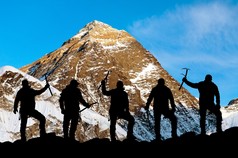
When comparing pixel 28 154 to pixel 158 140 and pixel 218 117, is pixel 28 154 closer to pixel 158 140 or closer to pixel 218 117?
pixel 158 140

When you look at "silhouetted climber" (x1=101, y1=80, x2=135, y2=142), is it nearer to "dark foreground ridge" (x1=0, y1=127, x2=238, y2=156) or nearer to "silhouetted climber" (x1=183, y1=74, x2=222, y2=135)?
"dark foreground ridge" (x1=0, y1=127, x2=238, y2=156)

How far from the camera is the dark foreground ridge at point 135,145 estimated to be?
27.0 metres

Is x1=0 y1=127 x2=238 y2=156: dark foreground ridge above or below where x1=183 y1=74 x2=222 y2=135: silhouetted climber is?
below

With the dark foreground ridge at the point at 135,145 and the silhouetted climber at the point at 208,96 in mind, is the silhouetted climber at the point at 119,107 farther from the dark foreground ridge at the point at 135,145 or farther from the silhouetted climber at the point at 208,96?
the silhouetted climber at the point at 208,96

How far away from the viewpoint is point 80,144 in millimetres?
28578

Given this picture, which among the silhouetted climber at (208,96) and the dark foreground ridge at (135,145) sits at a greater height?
the silhouetted climber at (208,96)

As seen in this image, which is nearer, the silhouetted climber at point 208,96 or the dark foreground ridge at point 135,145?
the dark foreground ridge at point 135,145

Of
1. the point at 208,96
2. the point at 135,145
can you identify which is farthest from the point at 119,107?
the point at 208,96

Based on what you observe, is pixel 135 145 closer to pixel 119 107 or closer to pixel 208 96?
pixel 119 107

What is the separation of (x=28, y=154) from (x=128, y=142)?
4954 millimetres

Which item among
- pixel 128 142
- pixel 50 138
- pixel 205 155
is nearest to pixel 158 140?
pixel 128 142

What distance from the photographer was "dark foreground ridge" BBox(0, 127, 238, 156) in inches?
1064

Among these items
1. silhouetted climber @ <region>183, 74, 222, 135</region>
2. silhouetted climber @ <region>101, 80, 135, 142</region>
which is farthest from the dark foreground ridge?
silhouetted climber @ <region>183, 74, 222, 135</region>

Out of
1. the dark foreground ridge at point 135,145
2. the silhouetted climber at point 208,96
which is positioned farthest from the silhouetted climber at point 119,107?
the silhouetted climber at point 208,96
